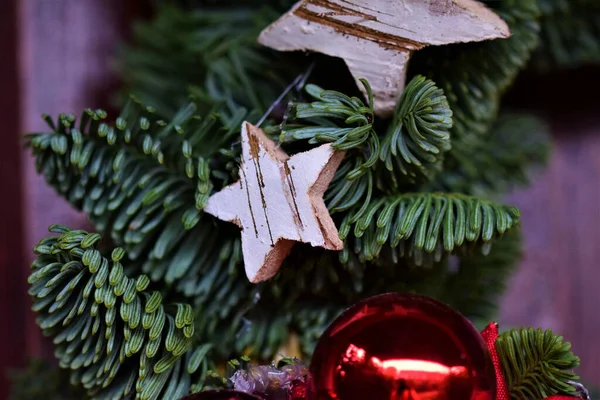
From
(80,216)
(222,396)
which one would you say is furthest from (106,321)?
(80,216)

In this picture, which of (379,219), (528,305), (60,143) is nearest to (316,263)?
(379,219)

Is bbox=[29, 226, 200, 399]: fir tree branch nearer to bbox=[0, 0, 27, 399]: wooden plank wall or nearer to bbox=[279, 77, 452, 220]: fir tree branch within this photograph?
bbox=[279, 77, 452, 220]: fir tree branch

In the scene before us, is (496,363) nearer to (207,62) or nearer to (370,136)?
(370,136)

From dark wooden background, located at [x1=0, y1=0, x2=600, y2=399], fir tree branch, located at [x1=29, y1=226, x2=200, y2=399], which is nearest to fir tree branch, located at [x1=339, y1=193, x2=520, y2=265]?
fir tree branch, located at [x1=29, y1=226, x2=200, y2=399]

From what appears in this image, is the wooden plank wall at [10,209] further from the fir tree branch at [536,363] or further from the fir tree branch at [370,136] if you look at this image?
the fir tree branch at [536,363]

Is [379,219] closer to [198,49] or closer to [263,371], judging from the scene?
[263,371]

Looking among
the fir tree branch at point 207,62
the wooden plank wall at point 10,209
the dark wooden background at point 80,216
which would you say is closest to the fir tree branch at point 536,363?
the fir tree branch at point 207,62
